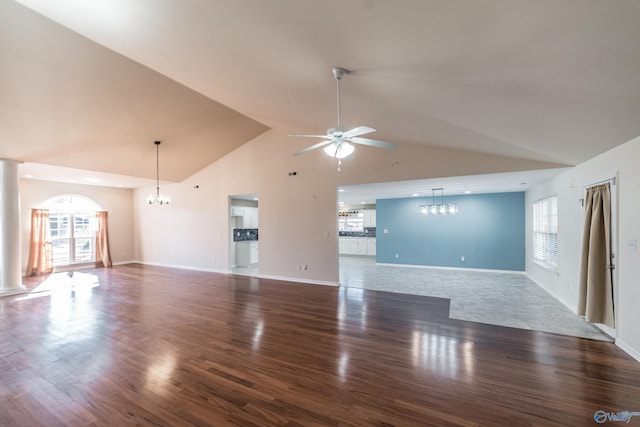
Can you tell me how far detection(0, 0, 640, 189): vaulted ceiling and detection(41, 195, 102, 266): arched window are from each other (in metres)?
3.57

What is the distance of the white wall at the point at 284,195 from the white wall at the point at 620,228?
0.68 metres

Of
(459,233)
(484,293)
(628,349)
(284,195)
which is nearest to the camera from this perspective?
(628,349)

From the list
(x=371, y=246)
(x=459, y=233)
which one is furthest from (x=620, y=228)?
(x=371, y=246)

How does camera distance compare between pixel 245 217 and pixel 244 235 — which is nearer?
pixel 244 235

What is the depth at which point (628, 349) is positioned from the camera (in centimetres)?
293

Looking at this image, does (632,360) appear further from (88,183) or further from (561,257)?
(88,183)

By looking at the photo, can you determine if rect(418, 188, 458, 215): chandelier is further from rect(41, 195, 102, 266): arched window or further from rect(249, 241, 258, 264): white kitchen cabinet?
rect(41, 195, 102, 266): arched window

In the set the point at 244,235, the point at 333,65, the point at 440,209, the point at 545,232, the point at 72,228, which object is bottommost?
the point at 244,235

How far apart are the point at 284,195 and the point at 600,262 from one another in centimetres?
564

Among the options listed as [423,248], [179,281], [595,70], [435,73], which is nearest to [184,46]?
[435,73]

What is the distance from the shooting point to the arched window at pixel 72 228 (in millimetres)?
8164

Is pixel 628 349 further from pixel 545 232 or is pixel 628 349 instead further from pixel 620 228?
pixel 545 232

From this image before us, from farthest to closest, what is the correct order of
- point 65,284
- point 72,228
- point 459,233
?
1. point 72,228
2. point 459,233
3. point 65,284

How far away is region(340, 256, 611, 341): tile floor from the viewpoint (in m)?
3.85
